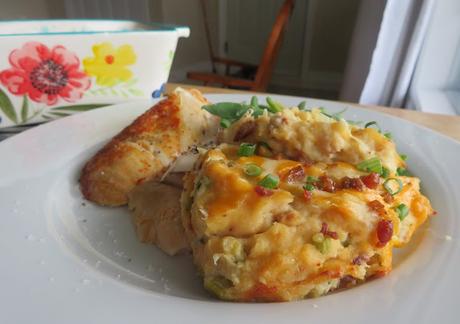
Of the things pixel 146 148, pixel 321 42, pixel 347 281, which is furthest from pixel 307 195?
pixel 321 42

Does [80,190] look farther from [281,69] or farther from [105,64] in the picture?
[281,69]

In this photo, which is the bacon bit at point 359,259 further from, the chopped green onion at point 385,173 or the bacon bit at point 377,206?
the chopped green onion at point 385,173

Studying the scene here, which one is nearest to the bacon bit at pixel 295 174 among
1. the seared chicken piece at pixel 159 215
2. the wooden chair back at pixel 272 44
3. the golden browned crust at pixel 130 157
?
the seared chicken piece at pixel 159 215

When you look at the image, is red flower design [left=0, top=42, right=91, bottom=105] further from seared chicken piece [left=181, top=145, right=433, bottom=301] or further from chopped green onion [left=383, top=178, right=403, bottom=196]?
chopped green onion [left=383, top=178, right=403, bottom=196]

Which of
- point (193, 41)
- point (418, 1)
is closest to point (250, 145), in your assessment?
point (418, 1)

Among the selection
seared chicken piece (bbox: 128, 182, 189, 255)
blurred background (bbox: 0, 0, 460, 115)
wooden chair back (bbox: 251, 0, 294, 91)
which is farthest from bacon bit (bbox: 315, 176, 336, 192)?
wooden chair back (bbox: 251, 0, 294, 91)

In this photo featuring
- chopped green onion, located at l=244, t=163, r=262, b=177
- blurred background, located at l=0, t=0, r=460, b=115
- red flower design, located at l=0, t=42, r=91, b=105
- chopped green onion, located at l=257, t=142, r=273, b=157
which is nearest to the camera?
chopped green onion, located at l=244, t=163, r=262, b=177

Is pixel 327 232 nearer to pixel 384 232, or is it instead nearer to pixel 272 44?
pixel 384 232
